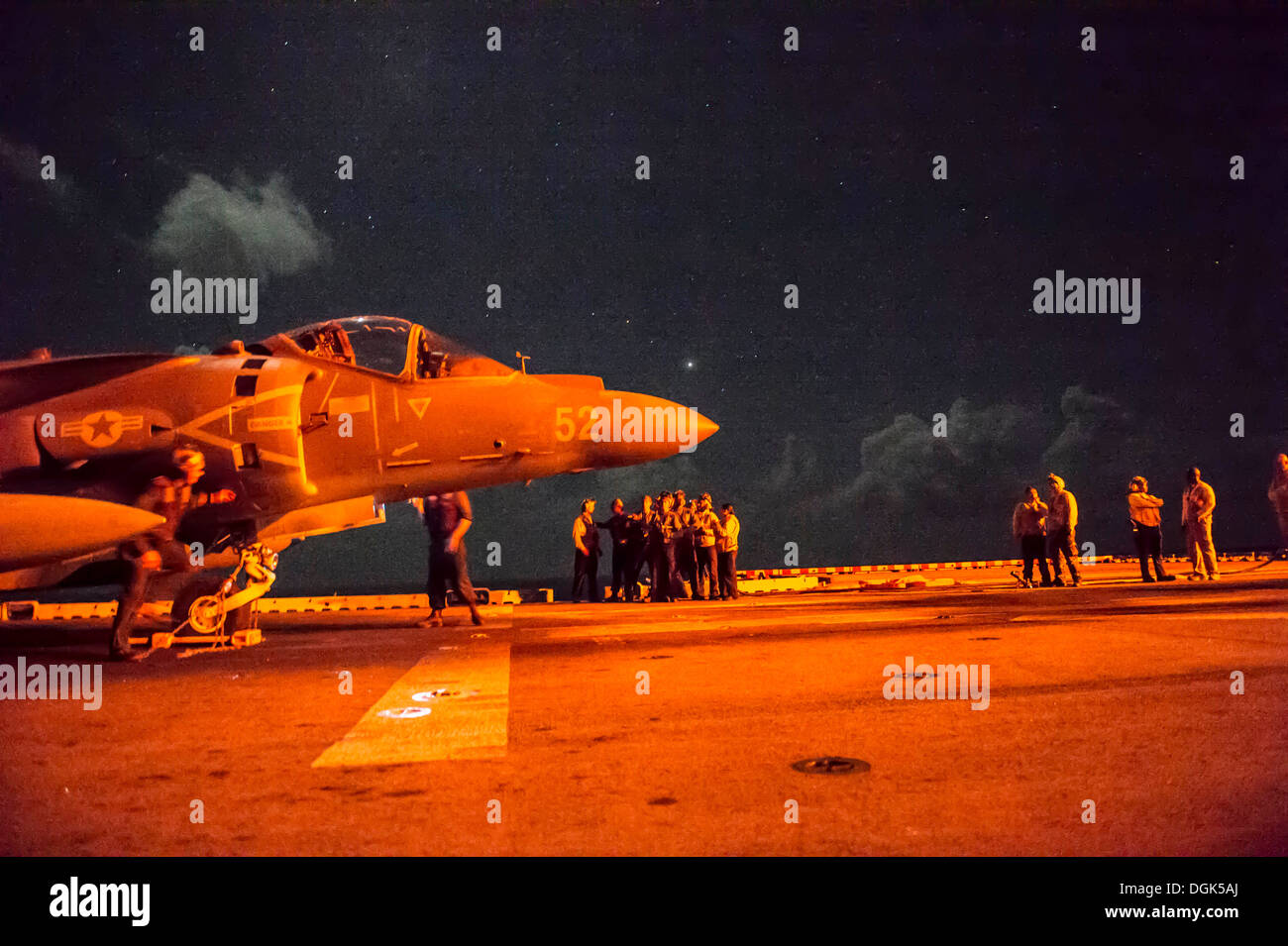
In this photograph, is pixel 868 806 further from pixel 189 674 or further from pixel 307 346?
pixel 307 346

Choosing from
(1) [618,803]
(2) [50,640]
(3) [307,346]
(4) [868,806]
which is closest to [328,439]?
(3) [307,346]

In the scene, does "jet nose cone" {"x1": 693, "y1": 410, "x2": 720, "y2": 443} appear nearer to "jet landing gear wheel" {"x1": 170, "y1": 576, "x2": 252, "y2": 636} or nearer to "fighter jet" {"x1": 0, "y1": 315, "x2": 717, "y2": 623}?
"fighter jet" {"x1": 0, "y1": 315, "x2": 717, "y2": 623}

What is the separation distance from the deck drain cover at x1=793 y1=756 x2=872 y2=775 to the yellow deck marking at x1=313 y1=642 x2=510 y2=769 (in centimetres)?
147

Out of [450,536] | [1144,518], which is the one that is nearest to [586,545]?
[450,536]

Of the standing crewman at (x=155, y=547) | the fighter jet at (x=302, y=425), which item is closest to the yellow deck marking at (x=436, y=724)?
the standing crewman at (x=155, y=547)

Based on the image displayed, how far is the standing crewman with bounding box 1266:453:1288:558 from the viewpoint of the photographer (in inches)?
586

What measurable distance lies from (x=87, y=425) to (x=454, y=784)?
7356mm

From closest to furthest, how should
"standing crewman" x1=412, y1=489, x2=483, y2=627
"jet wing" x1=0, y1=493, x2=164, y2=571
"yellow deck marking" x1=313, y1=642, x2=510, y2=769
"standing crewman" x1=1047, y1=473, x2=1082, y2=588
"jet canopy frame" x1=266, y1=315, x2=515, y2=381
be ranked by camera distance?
"yellow deck marking" x1=313, y1=642, x2=510, y2=769 < "jet wing" x1=0, y1=493, x2=164, y2=571 < "jet canopy frame" x1=266, y1=315, x2=515, y2=381 < "standing crewman" x1=412, y1=489, x2=483, y2=627 < "standing crewman" x1=1047, y1=473, x2=1082, y2=588

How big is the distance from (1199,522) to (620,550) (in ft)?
36.3

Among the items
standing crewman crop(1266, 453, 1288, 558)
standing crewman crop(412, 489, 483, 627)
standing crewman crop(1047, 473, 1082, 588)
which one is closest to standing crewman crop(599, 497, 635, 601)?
standing crewman crop(412, 489, 483, 627)

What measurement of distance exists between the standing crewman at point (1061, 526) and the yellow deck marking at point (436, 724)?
37.6 ft

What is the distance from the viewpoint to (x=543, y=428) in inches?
383

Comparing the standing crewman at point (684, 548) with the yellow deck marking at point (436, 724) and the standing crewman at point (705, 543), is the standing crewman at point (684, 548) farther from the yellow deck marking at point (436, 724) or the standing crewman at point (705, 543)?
the yellow deck marking at point (436, 724)

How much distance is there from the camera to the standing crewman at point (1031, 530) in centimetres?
1549
